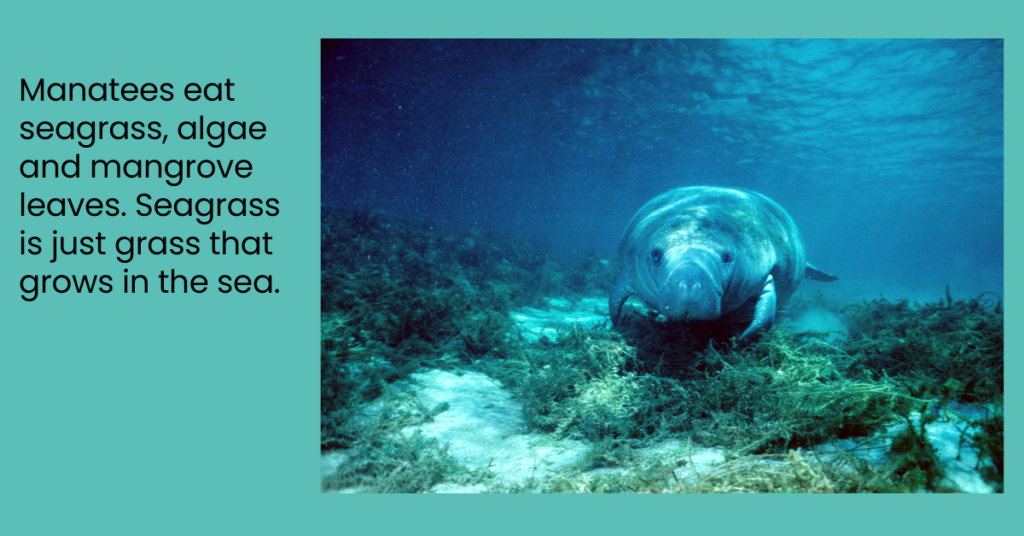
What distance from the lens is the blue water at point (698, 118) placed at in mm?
14961

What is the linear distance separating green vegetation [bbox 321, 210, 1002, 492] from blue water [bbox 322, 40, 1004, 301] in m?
4.28

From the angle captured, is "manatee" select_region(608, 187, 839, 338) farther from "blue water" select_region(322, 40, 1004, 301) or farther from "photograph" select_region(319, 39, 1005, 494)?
"blue water" select_region(322, 40, 1004, 301)

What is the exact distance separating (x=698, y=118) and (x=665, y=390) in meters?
22.1

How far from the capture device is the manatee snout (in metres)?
3.39

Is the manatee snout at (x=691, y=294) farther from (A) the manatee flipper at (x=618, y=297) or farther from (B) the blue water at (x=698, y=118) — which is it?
(B) the blue water at (x=698, y=118)

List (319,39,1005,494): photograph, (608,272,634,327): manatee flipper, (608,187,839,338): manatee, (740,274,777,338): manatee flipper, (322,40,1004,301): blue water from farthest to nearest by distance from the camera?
(322,40,1004,301): blue water → (608,272,634,327): manatee flipper → (740,274,777,338): manatee flipper → (608,187,839,338): manatee → (319,39,1005,494): photograph

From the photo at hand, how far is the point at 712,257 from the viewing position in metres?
3.84

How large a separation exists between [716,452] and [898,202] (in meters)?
51.1

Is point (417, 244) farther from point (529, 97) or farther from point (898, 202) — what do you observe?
point (898, 202)

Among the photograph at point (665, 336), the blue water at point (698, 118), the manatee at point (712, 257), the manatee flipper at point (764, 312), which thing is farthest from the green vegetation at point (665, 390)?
the blue water at point (698, 118)

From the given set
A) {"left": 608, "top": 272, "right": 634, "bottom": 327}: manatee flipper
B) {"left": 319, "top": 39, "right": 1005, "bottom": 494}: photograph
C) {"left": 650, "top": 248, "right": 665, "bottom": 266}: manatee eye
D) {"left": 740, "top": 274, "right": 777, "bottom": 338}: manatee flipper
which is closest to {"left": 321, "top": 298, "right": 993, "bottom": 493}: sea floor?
{"left": 319, "top": 39, "right": 1005, "bottom": 494}: photograph

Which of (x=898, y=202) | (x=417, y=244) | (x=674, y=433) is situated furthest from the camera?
(x=898, y=202)
